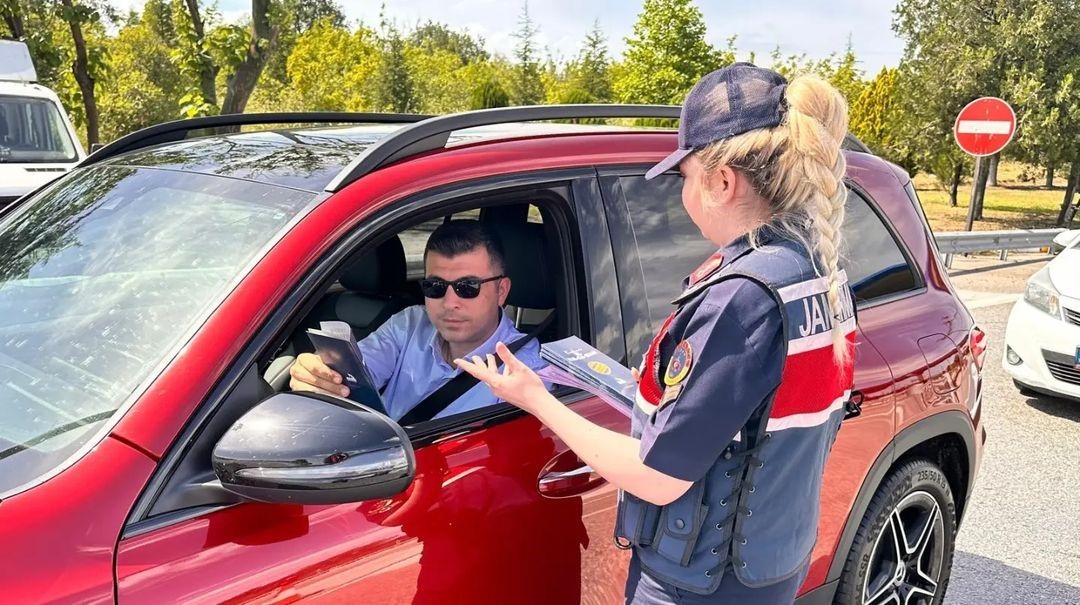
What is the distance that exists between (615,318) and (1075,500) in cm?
389

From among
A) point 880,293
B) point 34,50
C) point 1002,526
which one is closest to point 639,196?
point 880,293

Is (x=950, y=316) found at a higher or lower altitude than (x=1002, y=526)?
higher

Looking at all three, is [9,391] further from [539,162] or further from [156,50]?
[156,50]

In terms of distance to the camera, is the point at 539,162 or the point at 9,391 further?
the point at 539,162

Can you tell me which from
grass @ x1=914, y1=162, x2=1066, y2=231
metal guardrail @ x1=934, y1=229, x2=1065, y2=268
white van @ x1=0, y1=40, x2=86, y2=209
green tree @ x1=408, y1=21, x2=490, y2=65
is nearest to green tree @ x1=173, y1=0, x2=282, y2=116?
white van @ x1=0, y1=40, x2=86, y2=209

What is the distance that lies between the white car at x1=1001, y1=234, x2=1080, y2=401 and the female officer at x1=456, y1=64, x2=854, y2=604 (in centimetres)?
527

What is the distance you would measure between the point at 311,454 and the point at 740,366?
0.73 m

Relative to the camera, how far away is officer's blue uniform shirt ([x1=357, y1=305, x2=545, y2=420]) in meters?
2.27

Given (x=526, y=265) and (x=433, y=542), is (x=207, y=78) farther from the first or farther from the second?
(x=433, y=542)

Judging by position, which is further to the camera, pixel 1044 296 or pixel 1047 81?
pixel 1047 81

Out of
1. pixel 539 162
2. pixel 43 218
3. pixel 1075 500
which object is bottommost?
pixel 1075 500

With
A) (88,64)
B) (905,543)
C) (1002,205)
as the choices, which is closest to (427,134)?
(905,543)

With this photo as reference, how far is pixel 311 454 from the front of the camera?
56.9 inches

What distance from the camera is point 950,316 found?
308 centimetres
